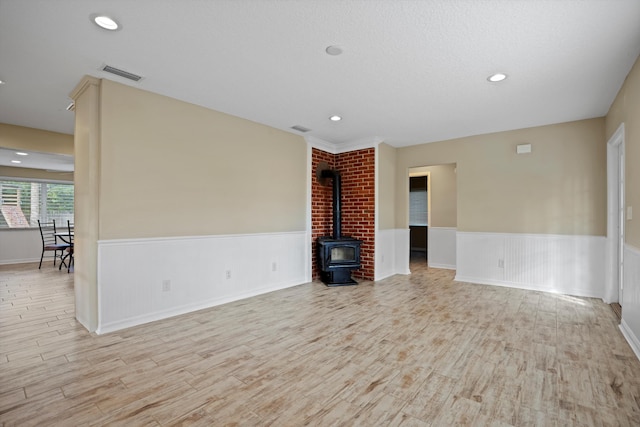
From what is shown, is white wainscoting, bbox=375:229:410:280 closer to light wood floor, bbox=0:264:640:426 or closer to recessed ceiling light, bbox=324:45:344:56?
light wood floor, bbox=0:264:640:426

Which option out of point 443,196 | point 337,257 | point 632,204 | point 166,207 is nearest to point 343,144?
point 337,257

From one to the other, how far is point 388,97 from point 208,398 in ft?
10.6

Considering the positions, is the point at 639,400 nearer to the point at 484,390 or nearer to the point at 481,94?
the point at 484,390

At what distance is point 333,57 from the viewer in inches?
99.3

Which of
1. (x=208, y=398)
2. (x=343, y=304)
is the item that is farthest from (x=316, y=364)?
(x=343, y=304)

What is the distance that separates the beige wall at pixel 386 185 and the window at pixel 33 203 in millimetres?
8084

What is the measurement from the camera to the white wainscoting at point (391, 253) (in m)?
5.32

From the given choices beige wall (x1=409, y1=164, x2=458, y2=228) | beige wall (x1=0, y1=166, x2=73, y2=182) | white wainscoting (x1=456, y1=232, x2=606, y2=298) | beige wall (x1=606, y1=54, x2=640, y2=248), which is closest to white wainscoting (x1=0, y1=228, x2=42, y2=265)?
beige wall (x1=0, y1=166, x2=73, y2=182)

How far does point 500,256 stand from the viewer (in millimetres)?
4781

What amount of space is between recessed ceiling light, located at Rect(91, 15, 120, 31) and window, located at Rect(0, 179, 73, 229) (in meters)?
7.56

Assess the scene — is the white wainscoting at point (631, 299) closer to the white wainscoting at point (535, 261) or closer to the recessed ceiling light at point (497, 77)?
the white wainscoting at point (535, 261)

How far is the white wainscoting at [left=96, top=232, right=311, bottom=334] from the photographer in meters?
2.91

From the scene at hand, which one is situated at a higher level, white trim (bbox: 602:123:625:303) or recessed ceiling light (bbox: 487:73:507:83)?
recessed ceiling light (bbox: 487:73:507:83)

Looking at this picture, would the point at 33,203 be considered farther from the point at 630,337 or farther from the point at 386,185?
the point at 630,337
